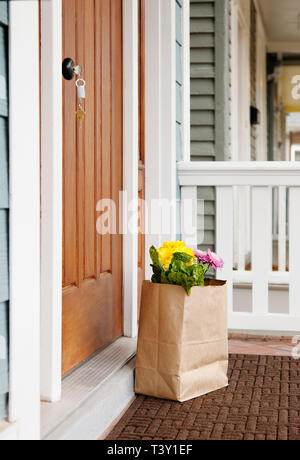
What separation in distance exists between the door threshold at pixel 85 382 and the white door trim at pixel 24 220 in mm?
105

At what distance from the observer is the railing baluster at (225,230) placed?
115 inches

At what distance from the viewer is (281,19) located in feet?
24.0

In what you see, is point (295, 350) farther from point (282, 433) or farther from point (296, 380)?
point (282, 433)

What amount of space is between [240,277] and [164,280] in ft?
5.85

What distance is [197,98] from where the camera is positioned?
378 centimetres

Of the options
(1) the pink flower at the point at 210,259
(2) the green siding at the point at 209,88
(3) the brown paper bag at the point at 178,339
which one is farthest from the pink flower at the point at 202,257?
(2) the green siding at the point at 209,88

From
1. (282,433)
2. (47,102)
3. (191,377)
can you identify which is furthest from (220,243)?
(47,102)

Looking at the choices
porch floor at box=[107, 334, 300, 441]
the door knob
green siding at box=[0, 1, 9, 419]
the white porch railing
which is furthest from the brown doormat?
the door knob

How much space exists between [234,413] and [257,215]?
1.25 m

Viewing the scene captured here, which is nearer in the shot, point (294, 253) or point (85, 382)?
point (85, 382)

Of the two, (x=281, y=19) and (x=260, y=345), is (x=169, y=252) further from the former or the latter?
(x=281, y=19)

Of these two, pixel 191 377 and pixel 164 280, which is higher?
pixel 164 280

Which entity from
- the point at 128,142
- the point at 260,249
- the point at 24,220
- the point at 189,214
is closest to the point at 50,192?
the point at 24,220

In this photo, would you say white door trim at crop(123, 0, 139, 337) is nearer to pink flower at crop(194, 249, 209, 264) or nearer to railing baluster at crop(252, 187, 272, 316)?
pink flower at crop(194, 249, 209, 264)
